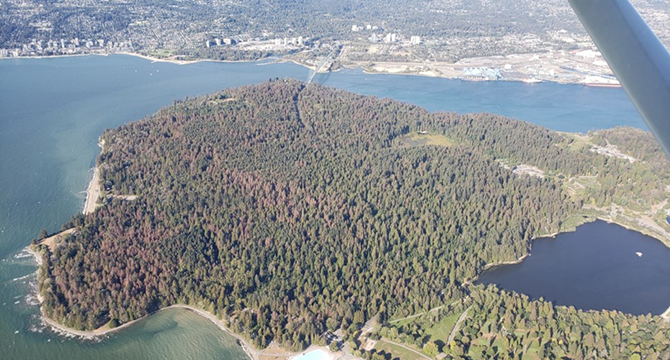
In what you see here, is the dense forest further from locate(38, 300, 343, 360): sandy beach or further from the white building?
the white building

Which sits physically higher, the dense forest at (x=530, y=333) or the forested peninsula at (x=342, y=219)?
the forested peninsula at (x=342, y=219)

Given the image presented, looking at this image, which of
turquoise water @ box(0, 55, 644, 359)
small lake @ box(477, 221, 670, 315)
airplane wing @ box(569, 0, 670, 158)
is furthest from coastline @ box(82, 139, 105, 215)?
airplane wing @ box(569, 0, 670, 158)

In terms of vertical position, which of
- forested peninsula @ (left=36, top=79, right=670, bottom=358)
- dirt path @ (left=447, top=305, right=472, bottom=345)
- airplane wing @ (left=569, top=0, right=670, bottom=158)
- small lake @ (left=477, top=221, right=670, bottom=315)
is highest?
airplane wing @ (left=569, top=0, right=670, bottom=158)

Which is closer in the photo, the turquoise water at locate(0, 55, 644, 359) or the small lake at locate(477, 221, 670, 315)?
the turquoise water at locate(0, 55, 644, 359)

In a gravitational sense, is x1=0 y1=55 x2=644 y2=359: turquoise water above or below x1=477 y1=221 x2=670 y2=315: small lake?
above


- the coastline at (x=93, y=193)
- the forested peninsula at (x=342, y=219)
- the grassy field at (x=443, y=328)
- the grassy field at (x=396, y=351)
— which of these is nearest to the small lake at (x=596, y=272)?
the forested peninsula at (x=342, y=219)

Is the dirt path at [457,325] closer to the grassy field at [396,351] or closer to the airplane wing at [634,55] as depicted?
the grassy field at [396,351]

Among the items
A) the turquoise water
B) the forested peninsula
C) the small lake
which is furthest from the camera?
the small lake
